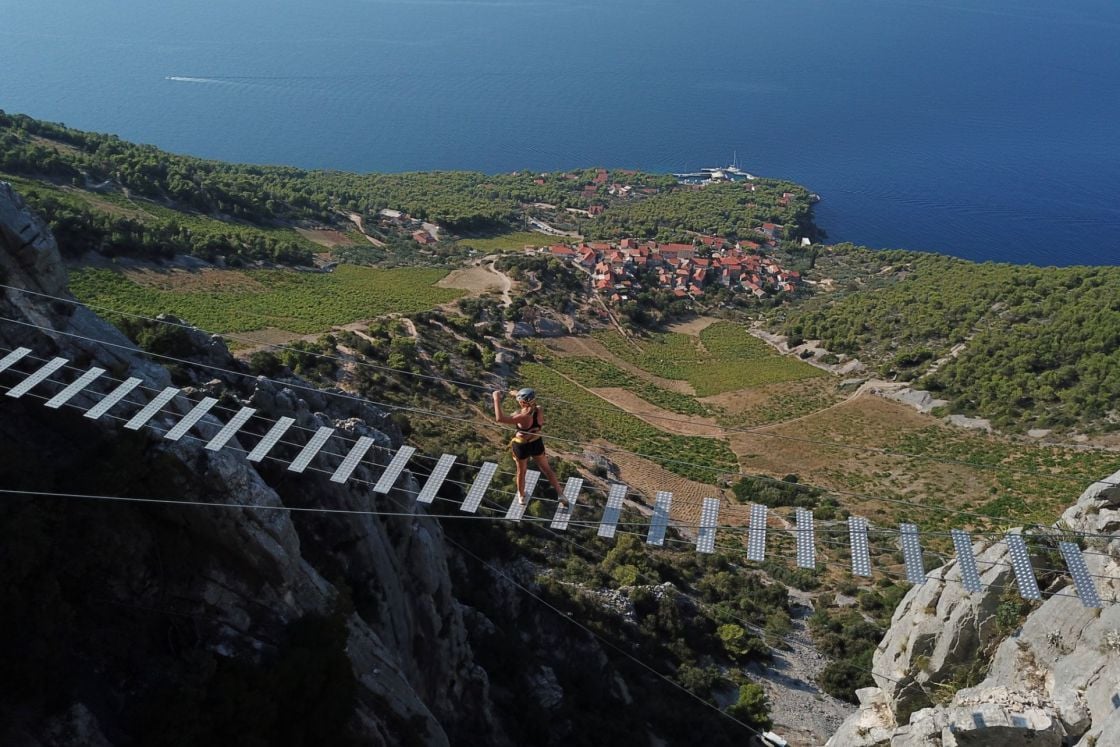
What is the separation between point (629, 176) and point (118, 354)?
112 m

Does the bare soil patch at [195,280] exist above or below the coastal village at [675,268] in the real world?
above

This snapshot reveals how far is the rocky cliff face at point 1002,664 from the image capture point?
10.1m

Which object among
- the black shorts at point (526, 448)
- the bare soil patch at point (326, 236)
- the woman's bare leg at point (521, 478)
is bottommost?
the bare soil patch at point (326, 236)

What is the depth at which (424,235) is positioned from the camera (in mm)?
74562

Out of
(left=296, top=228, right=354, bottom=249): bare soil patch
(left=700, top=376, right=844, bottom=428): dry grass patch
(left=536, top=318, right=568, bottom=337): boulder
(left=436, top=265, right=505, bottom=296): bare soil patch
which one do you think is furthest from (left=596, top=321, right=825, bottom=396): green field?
(left=296, top=228, right=354, bottom=249): bare soil patch

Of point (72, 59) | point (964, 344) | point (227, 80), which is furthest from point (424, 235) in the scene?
point (72, 59)

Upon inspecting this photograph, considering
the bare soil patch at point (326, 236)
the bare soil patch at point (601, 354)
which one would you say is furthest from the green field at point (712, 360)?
the bare soil patch at point (326, 236)

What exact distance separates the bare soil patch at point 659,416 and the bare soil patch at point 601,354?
477 cm

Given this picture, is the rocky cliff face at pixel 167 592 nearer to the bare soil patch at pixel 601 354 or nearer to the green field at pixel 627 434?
the green field at pixel 627 434

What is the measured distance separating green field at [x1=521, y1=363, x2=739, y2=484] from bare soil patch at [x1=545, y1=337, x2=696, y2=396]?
8.21 m

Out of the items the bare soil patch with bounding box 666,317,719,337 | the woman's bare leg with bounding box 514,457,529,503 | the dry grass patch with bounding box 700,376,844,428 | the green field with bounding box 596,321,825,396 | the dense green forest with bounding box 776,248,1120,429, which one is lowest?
the bare soil patch with bounding box 666,317,719,337

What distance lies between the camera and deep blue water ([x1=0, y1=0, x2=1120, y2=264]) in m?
114

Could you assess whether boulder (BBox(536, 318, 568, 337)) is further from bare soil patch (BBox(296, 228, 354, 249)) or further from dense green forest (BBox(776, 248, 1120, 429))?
bare soil patch (BBox(296, 228, 354, 249))

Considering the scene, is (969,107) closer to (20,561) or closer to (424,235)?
(424,235)
